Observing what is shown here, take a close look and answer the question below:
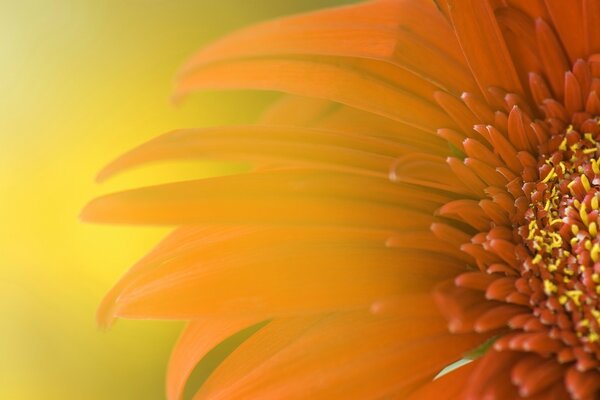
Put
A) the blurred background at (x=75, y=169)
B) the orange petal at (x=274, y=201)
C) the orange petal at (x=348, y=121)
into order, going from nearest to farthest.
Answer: the orange petal at (x=274, y=201) → the orange petal at (x=348, y=121) → the blurred background at (x=75, y=169)

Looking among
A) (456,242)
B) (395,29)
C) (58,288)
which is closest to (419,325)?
(456,242)

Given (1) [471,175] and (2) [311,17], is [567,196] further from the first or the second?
(2) [311,17]

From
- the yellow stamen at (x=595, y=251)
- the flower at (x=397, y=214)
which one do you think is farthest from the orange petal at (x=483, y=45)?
the yellow stamen at (x=595, y=251)

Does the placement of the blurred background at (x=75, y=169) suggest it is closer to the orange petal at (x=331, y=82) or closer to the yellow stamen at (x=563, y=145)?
the orange petal at (x=331, y=82)

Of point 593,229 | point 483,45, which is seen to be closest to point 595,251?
point 593,229

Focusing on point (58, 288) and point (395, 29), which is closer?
point (395, 29)

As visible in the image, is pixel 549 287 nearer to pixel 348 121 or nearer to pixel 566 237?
pixel 566 237
